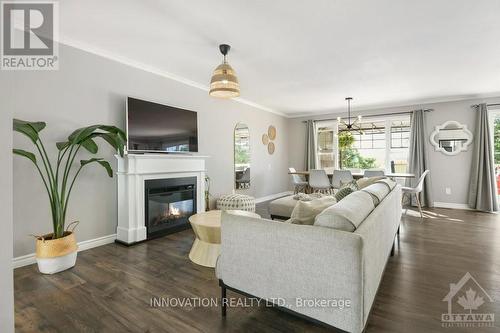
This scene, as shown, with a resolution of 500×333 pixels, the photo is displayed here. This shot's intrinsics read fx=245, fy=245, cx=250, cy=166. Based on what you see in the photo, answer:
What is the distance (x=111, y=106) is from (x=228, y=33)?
1780mm

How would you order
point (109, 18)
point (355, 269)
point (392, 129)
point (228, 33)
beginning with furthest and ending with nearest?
point (392, 129), point (228, 33), point (109, 18), point (355, 269)

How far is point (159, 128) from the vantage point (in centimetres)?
353

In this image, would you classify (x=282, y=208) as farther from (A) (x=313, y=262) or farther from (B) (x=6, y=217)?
(B) (x=6, y=217)

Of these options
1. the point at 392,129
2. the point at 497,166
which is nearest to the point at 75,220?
the point at 392,129

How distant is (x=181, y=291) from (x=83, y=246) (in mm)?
1678

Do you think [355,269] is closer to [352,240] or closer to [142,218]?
[352,240]

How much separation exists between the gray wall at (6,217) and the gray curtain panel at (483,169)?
6896 mm

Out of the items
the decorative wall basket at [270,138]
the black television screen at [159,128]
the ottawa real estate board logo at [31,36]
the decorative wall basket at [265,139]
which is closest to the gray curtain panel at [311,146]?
the decorative wall basket at [270,138]

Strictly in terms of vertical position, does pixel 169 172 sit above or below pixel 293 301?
above

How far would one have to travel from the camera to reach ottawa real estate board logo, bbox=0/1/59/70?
224cm

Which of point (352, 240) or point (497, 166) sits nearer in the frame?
point (352, 240)

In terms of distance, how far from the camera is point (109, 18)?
234 centimetres

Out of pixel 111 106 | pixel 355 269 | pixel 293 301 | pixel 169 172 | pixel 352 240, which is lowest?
pixel 293 301

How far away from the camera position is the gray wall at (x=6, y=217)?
940mm
